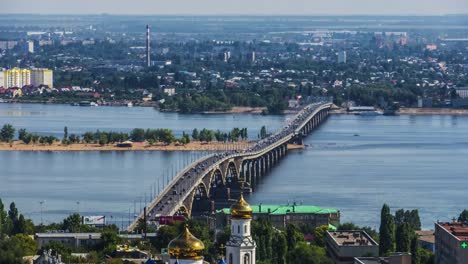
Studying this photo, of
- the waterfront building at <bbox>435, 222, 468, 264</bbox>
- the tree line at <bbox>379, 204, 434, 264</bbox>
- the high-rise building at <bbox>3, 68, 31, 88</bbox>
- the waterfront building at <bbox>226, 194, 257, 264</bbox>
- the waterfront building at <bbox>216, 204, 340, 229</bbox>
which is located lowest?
the high-rise building at <bbox>3, 68, 31, 88</bbox>

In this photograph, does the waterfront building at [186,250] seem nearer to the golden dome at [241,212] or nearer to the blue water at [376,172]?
the golden dome at [241,212]

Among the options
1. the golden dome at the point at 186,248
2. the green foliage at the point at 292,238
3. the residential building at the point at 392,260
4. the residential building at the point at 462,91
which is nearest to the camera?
the golden dome at the point at 186,248

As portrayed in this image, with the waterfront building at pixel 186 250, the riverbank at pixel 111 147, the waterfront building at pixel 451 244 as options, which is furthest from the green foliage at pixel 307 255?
the riverbank at pixel 111 147

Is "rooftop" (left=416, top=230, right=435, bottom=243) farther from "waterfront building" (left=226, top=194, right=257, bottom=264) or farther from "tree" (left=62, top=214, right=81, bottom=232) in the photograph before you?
"waterfront building" (left=226, top=194, right=257, bottom=264)

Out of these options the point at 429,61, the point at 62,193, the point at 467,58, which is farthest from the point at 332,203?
the point at 467,58

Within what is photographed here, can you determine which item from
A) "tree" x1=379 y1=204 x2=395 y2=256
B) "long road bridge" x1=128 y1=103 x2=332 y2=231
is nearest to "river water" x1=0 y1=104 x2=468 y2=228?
"long road bridge" x1=128 y1=103 x2=332 y2=231

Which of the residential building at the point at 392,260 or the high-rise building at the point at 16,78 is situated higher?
the residential building at the point at 392,260

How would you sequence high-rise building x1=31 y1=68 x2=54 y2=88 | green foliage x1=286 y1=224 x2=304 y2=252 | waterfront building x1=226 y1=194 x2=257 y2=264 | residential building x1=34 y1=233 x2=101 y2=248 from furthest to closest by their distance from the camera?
1. high-rise building x1=31 y1=68 x2=54 y2=88
2. residential building x1=34 y1=233 x2=101 y2=248
3. green foliage x1=286 y1=224 x2=304 y2=252
4. waterfront building x1=226 y1=194 x2=257 y2=264
